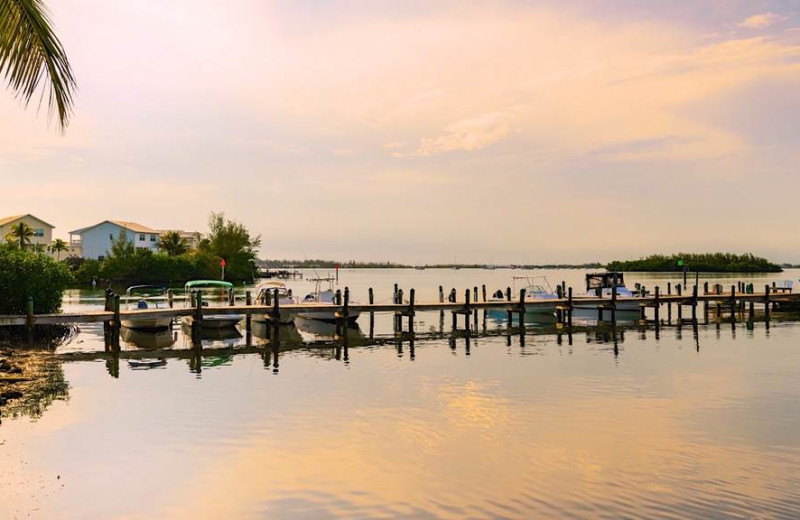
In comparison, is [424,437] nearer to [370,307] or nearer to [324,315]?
[370,307]

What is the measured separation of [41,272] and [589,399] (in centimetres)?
2794

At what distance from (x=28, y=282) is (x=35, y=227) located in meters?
85.8

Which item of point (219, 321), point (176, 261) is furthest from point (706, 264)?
point (219, 321)

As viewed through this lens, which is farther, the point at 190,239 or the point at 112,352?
the point at 190,239

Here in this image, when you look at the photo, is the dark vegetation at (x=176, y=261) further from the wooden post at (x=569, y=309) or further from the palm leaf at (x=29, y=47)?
the palm leaf at (x=29, y=47)

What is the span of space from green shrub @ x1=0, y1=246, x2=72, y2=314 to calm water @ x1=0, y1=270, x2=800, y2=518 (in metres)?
6.87

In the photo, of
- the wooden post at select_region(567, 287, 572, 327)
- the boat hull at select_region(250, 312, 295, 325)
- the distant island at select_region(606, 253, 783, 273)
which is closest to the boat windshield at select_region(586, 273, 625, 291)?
the wooden post at select_region(567, 287, 572, 327)

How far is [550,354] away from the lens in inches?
1243

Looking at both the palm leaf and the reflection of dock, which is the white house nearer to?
the reflection of dock

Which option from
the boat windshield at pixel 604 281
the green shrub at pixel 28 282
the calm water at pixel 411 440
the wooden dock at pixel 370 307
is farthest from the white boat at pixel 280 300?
the boat windshield at pixel 604 281

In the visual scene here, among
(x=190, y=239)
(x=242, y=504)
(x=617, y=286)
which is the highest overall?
(x=190, y=239)

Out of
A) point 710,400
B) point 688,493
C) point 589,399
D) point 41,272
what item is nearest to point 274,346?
point 41,272

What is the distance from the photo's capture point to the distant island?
173750mm

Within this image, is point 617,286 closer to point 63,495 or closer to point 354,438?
point 354,438
